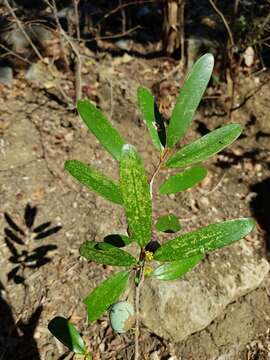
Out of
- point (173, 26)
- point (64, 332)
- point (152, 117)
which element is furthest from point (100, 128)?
point (173, 26)

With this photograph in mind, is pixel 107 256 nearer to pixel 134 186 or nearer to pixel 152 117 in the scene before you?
pixel 134 186

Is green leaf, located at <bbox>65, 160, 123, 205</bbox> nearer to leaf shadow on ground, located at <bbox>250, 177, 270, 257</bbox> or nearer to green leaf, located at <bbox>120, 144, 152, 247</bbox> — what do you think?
green leaf, located at <bbox>120, 144, 152, 247</bbox>

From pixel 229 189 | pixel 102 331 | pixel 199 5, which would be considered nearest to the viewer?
pixel 102 331

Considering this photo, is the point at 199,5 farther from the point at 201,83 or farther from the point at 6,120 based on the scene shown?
the point at 201,83

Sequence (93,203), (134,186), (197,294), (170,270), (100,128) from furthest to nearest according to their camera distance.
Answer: (93,203), (197,294), (170,270), (100,128), (134,186)

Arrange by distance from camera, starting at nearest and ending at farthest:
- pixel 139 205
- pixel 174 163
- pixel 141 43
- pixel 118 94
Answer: pixel 139 205, pixel 174 163, pixel 118 94, pixel 141 43

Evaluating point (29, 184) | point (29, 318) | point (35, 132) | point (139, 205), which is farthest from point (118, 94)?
point (139, 205)

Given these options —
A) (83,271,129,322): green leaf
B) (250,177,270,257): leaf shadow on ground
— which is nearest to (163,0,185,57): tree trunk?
(250,177,270,257): leaf shadow on ground
